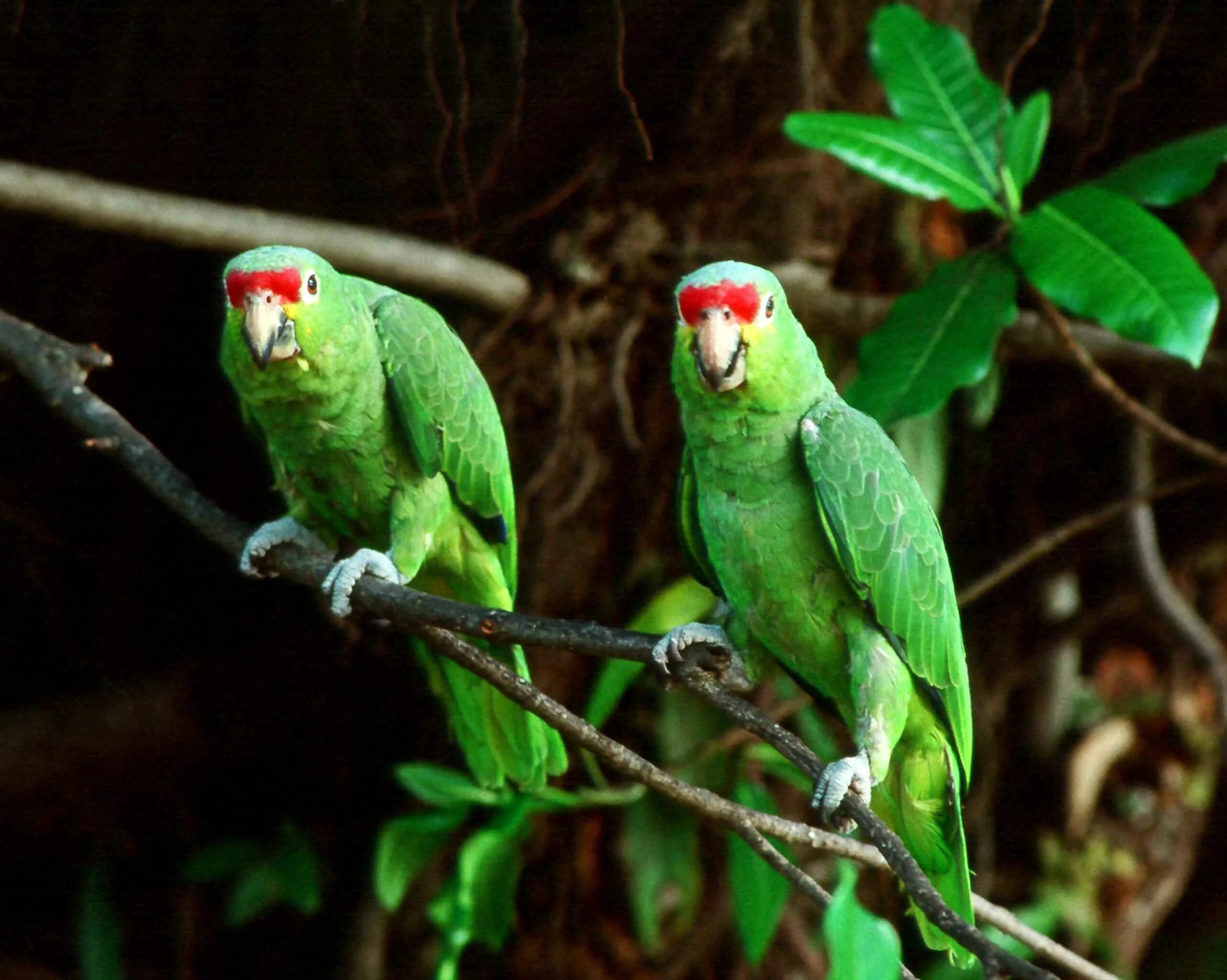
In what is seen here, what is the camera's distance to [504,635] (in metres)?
1.23

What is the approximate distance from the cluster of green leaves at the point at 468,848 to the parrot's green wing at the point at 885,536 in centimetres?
79

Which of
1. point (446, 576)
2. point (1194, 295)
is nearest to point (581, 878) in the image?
point (446, 576)

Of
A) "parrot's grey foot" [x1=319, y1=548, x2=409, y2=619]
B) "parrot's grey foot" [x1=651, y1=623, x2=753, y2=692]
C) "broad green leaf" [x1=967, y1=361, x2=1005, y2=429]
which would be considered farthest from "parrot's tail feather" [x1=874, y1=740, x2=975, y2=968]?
"broad green leaf" [x1=967, y1=361, x2=1005, y2=429]

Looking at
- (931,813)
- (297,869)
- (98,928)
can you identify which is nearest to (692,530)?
(931,813)

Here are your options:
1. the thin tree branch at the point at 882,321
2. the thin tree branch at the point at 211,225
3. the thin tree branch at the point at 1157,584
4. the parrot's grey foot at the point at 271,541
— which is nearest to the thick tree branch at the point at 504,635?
the parrot's grey foot at the point at 271,541

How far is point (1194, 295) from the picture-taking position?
1593 mm

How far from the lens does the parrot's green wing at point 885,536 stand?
1.42m

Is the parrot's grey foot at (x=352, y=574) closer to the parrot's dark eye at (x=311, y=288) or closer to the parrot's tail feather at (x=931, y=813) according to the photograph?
the parrot's dark eye at (x=311, y=288)

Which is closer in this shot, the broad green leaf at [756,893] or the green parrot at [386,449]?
the green parrot at [386,449]

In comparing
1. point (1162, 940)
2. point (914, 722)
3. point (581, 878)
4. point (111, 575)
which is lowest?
point (1162, 940)

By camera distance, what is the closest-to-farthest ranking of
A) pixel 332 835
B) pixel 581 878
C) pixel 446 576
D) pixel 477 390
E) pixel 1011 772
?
pixel 477 390, pixel 446 576, pixel 581 878, pixel 332 835, pixel 1011 772

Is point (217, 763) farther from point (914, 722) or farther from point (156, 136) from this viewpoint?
point (914, 722)

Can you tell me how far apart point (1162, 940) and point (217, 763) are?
218cm

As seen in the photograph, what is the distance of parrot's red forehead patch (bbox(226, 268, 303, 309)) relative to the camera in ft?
4.62
